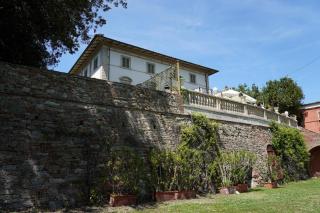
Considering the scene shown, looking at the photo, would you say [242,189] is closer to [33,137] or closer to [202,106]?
[202,106]

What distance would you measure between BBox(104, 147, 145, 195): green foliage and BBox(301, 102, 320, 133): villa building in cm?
3305

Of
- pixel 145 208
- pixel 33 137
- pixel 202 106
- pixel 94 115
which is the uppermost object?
pixel 202 106

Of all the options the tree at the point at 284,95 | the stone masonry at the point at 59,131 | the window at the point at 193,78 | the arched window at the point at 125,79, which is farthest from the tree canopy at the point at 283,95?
the stone masonry at the point at 59,131

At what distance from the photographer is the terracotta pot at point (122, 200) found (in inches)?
380

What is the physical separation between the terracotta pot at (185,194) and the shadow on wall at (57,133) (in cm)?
185

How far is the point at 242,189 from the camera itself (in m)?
13.5

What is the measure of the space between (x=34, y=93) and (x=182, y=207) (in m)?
5.21

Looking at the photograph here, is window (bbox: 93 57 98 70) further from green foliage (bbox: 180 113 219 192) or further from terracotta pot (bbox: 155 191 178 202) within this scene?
terracotta pot (bbox: 155 191 178 202)

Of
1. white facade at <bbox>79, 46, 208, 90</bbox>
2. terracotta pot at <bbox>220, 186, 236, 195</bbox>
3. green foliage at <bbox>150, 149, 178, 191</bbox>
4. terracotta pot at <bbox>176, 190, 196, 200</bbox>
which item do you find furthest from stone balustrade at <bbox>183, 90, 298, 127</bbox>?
white facade at <bbox>79, 46, 208, 90</bbox>

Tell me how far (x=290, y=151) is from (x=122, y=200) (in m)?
12.0

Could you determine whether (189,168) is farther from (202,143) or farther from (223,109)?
(223,109)

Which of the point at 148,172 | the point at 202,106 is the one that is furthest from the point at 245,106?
the point at 148,172

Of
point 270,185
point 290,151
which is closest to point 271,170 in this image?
point 270,185

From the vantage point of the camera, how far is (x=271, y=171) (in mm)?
16594
